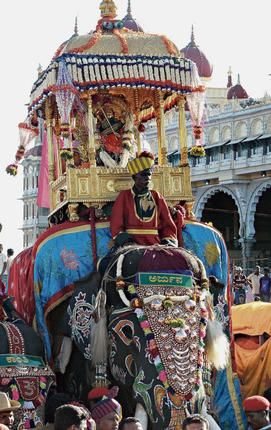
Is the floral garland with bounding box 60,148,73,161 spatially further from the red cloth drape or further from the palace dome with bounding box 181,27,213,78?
the palace dome with bounding box 181,27,213,78

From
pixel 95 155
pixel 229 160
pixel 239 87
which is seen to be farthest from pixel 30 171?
pixel 95 155

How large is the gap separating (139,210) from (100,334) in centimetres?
120

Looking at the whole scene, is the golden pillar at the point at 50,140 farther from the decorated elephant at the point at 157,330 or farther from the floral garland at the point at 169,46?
the decorated elephant at the point at 157,330

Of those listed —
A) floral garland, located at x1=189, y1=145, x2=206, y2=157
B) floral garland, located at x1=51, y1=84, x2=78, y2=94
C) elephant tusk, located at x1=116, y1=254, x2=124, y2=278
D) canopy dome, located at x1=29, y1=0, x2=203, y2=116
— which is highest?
canopy dome, located at x1=29, y1=0, x2=203, y2=116

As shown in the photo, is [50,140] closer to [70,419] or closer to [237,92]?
[70,419]

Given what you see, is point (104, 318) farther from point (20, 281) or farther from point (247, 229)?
point (247, 229)

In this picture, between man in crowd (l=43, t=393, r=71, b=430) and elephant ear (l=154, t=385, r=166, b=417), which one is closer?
elephant ear (l=154, t=385, r=166, b=417)

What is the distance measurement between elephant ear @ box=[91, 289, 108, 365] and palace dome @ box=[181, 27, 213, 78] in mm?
Answer: 46813

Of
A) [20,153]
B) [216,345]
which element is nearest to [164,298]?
[216,345]

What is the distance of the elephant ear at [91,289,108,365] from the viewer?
10.4 m

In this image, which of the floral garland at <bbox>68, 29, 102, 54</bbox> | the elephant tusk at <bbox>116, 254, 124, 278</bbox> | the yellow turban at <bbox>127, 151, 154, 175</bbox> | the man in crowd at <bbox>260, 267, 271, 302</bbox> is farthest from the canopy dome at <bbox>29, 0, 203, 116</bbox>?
the man in crowd at <bbox>260, 267, 271, 302</bbox>

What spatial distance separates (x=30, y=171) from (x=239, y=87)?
600 inches

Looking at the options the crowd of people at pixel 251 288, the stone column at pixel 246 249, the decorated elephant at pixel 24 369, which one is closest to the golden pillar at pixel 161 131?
the decorated elephant at pixel 24 369

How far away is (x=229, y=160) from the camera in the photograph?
5138cm
